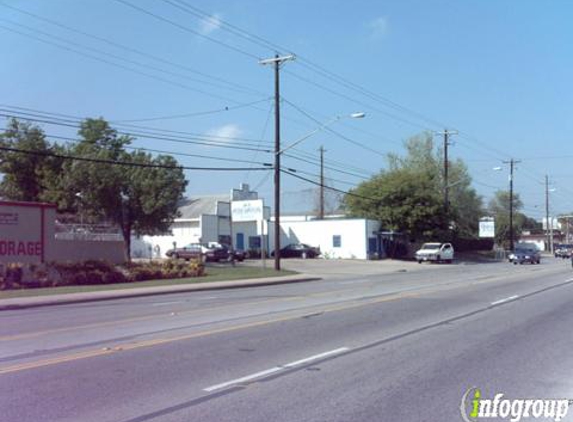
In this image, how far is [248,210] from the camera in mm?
48406

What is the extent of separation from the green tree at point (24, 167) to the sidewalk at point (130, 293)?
28.1 meters

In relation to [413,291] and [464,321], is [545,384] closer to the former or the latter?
[464,321]

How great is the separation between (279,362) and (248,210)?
3864 centimetres

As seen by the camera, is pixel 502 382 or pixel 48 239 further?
pixel 48 239

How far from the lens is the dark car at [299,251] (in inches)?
2564

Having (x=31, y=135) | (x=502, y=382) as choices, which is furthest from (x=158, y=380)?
(x=31, y=135)

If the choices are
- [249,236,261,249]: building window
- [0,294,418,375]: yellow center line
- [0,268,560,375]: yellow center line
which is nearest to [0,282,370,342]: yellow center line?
[0,268,560,375]: yellow center line

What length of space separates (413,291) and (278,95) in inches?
787

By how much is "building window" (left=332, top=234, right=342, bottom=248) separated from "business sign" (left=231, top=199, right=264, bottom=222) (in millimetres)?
18423

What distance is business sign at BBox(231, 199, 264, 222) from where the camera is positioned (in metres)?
47.8

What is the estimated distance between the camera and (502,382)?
342 inches

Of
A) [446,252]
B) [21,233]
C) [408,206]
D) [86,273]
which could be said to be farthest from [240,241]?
[86,273]

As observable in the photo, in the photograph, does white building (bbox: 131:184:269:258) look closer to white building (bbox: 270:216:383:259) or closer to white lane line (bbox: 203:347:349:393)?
white building (bbox: 270:216:383:259)

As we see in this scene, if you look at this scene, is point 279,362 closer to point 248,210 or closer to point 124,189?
point 248,210
